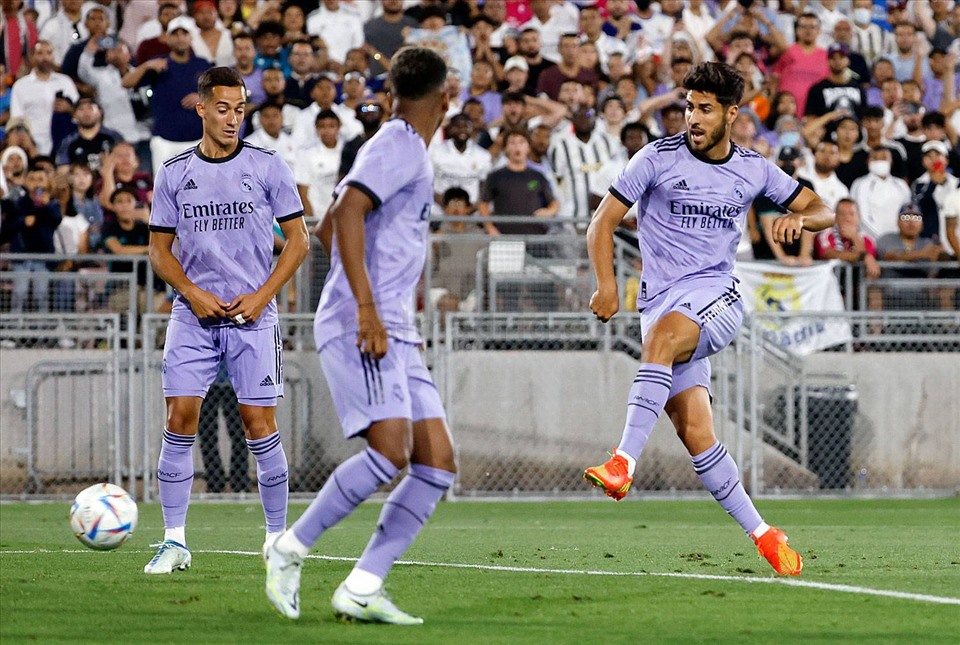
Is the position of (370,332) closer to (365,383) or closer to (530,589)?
(365,383)

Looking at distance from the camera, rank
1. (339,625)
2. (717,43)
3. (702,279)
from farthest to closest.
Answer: (717,43) < (702,279) < (339,625)

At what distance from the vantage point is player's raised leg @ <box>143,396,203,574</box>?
853 cm

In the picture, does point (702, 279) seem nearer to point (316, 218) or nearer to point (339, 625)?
point (339, 625)

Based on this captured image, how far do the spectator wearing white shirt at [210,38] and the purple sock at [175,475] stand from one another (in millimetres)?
11631

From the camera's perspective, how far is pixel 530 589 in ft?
24.6

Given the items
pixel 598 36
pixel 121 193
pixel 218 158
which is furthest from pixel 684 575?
pixel 598 36

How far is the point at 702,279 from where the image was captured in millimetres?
8477

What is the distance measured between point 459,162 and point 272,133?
2.20 m

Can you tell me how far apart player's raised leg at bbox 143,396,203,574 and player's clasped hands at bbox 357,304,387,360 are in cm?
274

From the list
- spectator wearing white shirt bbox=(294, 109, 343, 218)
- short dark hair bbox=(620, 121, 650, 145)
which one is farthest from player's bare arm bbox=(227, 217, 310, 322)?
short dark hair bbox=(620, 121, 650, 145)

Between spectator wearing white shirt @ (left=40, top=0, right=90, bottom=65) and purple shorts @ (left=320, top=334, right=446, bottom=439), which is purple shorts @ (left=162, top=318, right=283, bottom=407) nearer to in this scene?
purple shorts @ (left=320, top=334, right=446, bottom=439)

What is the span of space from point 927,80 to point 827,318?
6414 mm

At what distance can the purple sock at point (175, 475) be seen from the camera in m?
8.62

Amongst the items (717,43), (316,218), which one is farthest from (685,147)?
(717,43)
